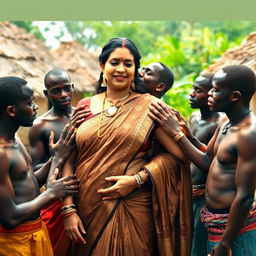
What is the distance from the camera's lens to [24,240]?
447 cm

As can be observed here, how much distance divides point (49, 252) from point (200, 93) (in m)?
2.30

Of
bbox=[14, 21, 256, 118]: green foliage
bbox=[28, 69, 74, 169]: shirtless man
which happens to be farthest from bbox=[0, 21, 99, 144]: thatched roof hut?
bbox=[28, 69, 74, 169]: shirtless man

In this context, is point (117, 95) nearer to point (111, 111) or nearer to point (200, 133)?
point (111, 111)

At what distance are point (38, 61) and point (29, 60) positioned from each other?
0.41 metres

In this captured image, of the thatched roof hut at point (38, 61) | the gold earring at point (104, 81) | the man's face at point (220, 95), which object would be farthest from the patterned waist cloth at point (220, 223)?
the thatched roof hut at point (38, 61)

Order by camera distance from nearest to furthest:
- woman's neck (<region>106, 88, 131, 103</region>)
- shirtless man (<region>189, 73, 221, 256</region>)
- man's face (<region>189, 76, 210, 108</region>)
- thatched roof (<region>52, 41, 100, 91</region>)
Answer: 1. woman's neck (<region>106, 88, 131, 103</region>)
2. shirtless man (<region>189, 73, 221, 256</region>)
3. man's face (<region>189, 76, 210, 108</region>)
4. thatched roof (<region>52, 41, 100, 91</region>)

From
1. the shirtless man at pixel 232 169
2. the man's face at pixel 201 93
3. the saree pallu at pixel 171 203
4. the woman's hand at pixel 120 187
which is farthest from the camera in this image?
the man's face at pixel 201 93

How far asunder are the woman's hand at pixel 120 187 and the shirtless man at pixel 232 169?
1.62 feet

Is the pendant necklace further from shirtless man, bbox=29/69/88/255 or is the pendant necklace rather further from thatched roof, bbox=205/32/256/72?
thatched roof, bbox=205/32/256/72

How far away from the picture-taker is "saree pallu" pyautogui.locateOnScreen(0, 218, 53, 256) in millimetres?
4410

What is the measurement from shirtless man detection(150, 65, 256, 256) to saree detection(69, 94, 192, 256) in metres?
0.26

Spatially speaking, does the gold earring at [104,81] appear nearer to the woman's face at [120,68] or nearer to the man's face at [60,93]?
the woman's face at [120,68]

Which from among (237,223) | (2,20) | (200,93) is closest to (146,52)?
(2,20)

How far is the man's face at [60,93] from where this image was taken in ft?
19.6
